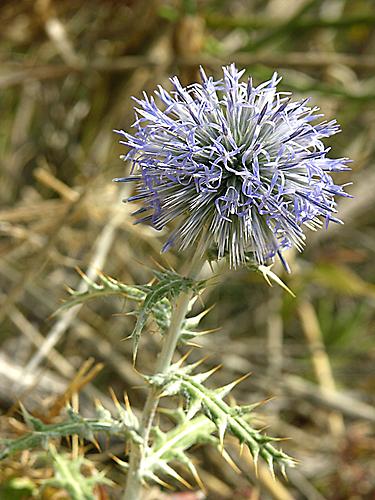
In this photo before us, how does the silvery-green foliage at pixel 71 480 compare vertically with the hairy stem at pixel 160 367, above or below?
below

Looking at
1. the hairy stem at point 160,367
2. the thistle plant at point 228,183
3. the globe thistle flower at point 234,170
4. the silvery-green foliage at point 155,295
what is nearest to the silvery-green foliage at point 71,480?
the hairy stem at point 160,367

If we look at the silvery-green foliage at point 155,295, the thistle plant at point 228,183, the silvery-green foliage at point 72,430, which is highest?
the thistle plant at point 228,183

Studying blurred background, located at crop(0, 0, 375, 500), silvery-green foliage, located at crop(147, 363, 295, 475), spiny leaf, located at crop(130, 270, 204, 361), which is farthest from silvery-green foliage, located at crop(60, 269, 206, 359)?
blurred background, located at crop(0, 0, 375, 500)

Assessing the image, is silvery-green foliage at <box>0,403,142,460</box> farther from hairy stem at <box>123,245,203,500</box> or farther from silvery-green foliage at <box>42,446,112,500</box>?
silvery-green foliage at <box>42,446,112,500</box>

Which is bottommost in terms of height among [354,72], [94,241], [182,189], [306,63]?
[182,189]

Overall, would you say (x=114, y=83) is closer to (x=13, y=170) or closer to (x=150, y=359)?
(x=13, y=170)

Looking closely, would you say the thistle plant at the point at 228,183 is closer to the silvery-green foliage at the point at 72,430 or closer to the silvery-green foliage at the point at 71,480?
the silvery-green foliage at the point at 72,430

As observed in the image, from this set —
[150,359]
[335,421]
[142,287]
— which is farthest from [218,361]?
[142,287]
